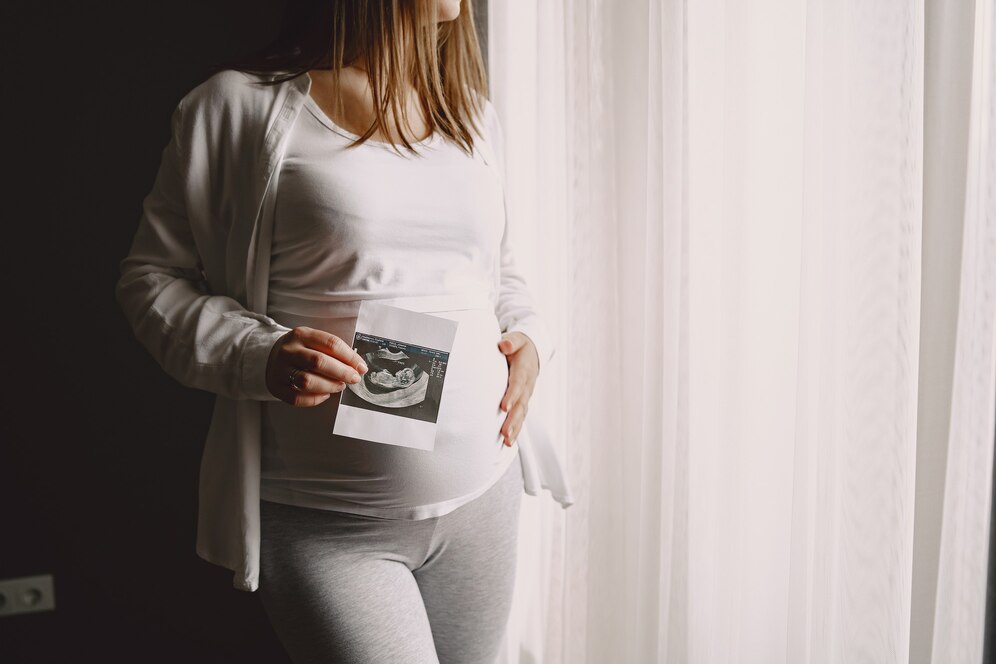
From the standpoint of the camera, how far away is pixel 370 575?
940 millimetres

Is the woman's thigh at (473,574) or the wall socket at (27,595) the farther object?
the wall socket at (27,595)

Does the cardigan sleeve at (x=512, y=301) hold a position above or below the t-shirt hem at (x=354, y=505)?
above

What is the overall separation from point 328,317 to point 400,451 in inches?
7.7

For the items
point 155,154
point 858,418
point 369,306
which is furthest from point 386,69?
point 155,154

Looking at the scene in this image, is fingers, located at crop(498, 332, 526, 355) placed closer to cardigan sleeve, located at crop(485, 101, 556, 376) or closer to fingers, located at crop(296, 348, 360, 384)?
cardigan sleeve, located at crop(485, 101, 556, 376)

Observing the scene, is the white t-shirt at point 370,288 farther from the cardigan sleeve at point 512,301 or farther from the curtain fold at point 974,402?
the curtain fold at point 974,402

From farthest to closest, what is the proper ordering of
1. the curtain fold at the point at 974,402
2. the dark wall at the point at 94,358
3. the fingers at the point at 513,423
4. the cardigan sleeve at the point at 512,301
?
1. the dark wall at the point at 94,358
2. the cardigan sleeve at the point at 512,301
3. the fingers at the point at 513,423
4. the curtain fold at the point at 974,402

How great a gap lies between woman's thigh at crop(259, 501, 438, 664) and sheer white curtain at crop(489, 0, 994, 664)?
50cm

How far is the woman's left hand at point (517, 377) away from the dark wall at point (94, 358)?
0.95 m

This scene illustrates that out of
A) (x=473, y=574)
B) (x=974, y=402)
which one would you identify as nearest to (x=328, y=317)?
(x=473, y=574)

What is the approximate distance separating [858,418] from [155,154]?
4.90 feet

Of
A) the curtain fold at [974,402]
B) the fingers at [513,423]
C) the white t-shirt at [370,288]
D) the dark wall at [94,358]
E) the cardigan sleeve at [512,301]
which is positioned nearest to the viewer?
the curtain fold at [974,402]

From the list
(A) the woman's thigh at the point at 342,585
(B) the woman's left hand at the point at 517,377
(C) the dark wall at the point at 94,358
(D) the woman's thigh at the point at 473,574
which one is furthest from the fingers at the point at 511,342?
(C) the dark wall at the point at 94,358

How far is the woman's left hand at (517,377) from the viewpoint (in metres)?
1.05
